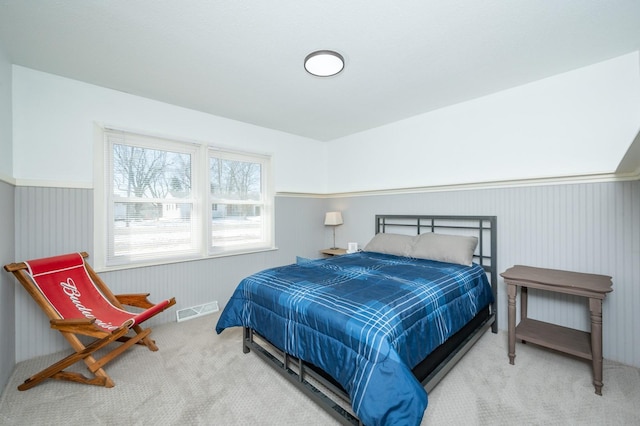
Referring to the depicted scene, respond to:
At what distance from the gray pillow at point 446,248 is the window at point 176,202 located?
6.98 ft

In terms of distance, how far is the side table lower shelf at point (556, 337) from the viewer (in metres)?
1.93

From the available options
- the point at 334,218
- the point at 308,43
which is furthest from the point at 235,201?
the point at 308,43

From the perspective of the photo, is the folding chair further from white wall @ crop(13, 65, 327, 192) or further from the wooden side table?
the wooden side table

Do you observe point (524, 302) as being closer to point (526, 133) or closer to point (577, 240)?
point (577, 240)

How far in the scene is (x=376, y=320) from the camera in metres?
1.45

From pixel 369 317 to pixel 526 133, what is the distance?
8.05 feet

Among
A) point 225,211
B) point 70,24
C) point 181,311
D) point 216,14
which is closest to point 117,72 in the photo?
point 70,24

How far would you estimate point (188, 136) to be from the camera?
3129 millimetres

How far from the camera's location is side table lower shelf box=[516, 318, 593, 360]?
1.93 meters

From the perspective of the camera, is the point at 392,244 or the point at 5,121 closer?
the point at 5,121

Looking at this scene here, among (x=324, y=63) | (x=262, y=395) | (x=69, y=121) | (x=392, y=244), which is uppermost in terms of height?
(x=324, y=63)

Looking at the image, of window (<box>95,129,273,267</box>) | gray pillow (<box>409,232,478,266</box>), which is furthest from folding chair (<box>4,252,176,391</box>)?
gray pillow (<box>409,232,478,266</box>)

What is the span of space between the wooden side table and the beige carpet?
Answer: 0.20m

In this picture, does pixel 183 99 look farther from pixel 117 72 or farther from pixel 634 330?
pixel 634 330
